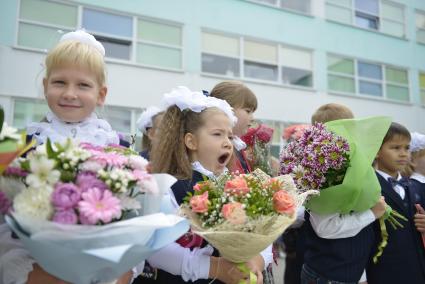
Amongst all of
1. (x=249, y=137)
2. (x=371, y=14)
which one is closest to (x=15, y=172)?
(x=249, y=137)

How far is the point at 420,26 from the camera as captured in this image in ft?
53.5

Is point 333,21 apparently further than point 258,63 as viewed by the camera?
Yes

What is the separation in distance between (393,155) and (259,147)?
1038mm

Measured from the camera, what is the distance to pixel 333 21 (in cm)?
1388

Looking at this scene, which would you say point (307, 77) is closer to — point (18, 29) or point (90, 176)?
point (18, 29)

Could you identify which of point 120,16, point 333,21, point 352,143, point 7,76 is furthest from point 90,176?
point 333,21

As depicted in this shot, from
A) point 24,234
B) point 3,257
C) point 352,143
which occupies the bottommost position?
point 3,257

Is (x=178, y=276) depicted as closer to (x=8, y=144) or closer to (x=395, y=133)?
(x=8, y=144)

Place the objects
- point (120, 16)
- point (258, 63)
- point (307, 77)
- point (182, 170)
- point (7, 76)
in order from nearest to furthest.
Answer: point (182, 170) → point (7, 76) → point (120, 16) → point (258, 63) → point (307, 77)

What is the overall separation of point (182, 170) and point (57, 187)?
97 centimetres

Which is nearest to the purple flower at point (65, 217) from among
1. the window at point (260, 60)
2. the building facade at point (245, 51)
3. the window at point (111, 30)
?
the building facade at point (245, 51)

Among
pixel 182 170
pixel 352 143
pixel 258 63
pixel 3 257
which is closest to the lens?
pixel 3 257

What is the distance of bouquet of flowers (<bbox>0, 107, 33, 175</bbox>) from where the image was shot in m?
1.17

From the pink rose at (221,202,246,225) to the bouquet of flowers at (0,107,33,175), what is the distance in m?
0.72
